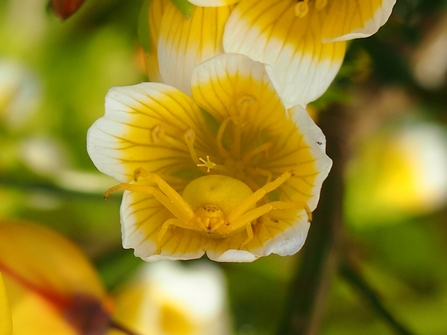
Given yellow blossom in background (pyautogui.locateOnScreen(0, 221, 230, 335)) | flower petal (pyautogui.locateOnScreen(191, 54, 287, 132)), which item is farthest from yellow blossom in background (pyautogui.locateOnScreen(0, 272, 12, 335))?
flower petal (pyautogui.locateOnScreen(191, 54, 287, 132))

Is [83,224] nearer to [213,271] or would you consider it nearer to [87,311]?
[213,271]

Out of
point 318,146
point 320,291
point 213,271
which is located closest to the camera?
point 318,146

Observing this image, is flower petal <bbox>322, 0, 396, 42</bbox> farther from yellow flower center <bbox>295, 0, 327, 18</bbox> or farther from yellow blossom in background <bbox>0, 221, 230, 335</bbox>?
yellow blossom in background <bbox>0, 221, 230, 335</bbox>

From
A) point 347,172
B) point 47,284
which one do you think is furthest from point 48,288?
point 347,172

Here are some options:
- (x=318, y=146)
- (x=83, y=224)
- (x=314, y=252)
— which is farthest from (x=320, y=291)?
(x=83, y=224)

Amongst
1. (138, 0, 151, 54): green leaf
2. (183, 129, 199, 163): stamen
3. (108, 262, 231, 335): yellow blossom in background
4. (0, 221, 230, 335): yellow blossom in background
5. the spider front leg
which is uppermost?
(138, 0, 151, 54): green leaf

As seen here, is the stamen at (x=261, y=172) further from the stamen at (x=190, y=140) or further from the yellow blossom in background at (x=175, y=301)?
the yellow blossom in background at (x=175, y=301)

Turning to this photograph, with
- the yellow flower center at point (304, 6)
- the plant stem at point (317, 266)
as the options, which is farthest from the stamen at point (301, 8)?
the plant stem at point (317, 266)
